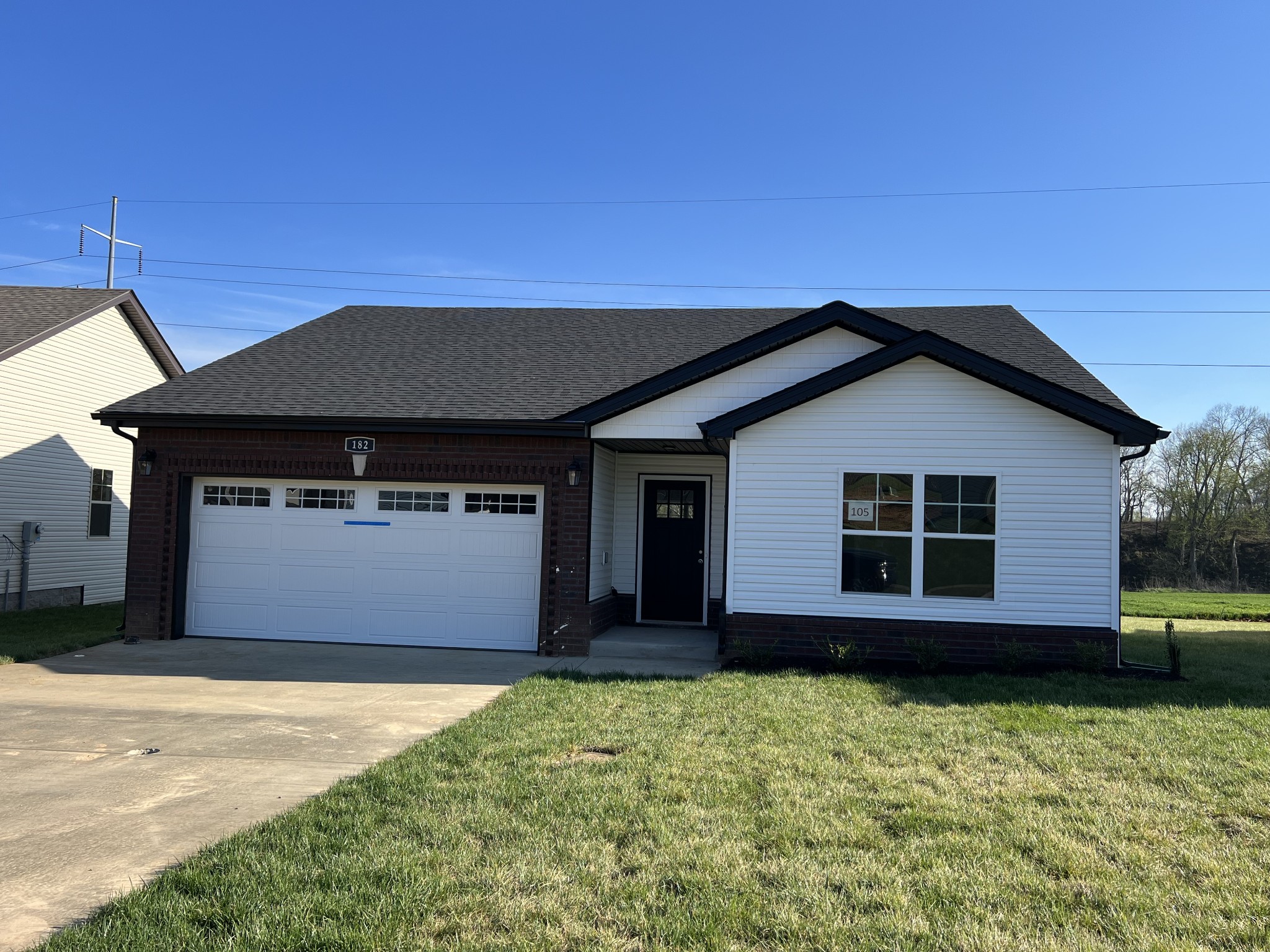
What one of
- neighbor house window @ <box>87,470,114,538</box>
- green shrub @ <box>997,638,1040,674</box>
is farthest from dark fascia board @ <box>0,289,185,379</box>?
green shrub @ <box>997,638,1040,674</box>

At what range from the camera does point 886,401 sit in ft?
37.2

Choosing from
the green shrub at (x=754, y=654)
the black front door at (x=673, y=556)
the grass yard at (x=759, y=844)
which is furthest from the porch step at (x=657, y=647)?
the grass yard at (x=759, y=844)

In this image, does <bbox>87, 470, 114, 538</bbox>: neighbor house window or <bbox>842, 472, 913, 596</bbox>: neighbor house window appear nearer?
<bbox>842, 472, 913, 596</bbox>: neighbor house window

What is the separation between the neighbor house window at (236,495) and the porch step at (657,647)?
5187 mm

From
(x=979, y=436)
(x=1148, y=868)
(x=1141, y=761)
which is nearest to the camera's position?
(x=1148, y=868)

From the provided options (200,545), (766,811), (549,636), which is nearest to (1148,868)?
(766,811)

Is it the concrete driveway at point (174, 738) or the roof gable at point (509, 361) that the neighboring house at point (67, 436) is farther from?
the concrete driveway at point (174, 738)

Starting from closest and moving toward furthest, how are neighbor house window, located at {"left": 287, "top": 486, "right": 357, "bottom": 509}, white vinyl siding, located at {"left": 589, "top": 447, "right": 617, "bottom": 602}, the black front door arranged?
white vinyl siding, located at {"left": 589, "top": 447, "right": 617, "bottom": 602}, neighbor house window, located at {"left": 287, "top": 486, "right": 357, "bottom": 509}, the black front door

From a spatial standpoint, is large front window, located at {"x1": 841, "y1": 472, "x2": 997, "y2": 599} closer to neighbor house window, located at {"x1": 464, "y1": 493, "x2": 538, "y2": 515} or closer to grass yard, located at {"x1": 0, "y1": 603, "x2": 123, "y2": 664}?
neighbor house window, located at {"x1": 464, "y1": 493, "x2": 538, "y2": 515}

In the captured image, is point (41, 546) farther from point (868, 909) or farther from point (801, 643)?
point (868, 909)

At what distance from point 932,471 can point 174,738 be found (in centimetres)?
856

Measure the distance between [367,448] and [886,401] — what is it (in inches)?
272

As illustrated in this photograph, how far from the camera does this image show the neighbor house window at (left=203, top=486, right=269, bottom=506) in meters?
13.1

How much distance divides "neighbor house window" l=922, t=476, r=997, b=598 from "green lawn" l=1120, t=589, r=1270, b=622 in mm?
8563
